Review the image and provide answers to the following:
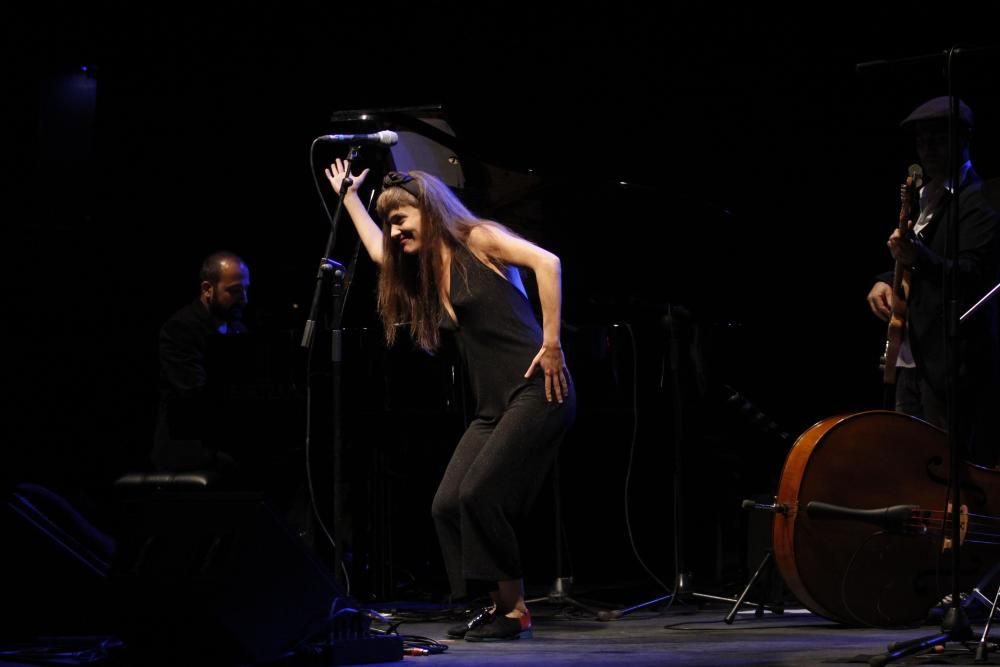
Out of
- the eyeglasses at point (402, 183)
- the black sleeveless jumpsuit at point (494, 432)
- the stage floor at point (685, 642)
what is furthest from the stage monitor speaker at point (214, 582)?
the eyeglasses at point (402, 183)

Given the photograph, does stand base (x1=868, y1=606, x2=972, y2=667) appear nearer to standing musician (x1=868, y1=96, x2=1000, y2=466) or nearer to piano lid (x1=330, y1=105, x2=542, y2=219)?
standing musician (x1=868, y1=96, x2=1000, y2=466)

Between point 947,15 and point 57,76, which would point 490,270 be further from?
point 57,76

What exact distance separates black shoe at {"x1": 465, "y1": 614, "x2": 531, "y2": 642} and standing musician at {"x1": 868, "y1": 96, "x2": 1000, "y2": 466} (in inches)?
68.7

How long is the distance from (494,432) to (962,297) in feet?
6.33

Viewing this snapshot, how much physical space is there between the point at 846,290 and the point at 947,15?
1.39m

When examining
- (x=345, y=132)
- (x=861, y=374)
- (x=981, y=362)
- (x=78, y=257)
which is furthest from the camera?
(x=78, y=257)

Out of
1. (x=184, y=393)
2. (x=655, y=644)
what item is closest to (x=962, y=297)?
(x=655, y=644)

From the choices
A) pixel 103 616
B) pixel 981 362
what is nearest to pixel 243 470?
pixel 103 616

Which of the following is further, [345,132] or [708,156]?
[708,156]

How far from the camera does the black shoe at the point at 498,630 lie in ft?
13.7

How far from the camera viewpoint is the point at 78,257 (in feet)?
22.8

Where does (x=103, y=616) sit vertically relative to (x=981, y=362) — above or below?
below

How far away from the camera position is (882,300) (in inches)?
194

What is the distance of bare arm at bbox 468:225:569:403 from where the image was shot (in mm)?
4113
